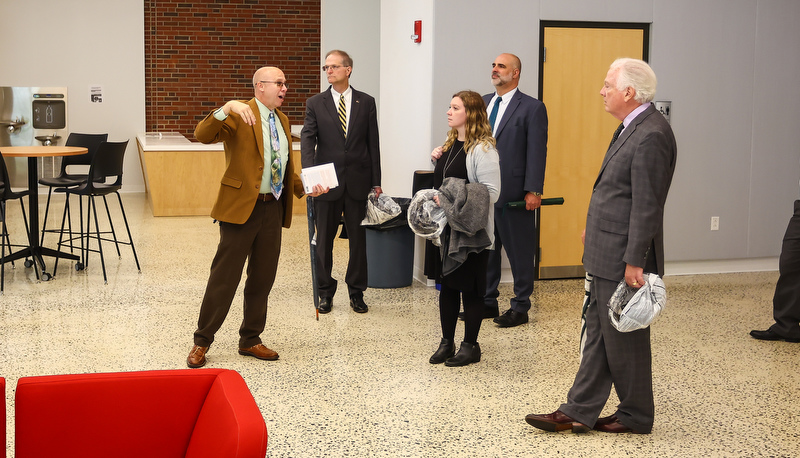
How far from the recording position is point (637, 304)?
126 inches

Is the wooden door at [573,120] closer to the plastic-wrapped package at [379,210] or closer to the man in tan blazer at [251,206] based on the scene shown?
the plastic-wrapped package at [379,210]

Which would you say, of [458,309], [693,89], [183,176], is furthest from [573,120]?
[183,176]

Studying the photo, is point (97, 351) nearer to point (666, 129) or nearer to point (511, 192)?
point (511, 192)

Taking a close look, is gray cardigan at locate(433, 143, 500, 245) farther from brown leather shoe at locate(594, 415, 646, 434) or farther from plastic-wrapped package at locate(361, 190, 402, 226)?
plastic-wrapped package at locate(361, 190, 402, 226)

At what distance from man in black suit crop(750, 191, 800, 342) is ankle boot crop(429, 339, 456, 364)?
6.61 ft

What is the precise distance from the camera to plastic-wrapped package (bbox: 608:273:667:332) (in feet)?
10.4

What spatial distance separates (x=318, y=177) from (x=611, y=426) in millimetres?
2136

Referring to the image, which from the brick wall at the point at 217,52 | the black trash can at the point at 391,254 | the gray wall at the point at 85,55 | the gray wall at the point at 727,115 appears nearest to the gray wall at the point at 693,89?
the gray wall at the point at 727,115

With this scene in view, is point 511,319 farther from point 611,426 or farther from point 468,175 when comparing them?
point 611,426

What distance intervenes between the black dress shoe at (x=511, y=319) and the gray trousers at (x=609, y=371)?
170 cm

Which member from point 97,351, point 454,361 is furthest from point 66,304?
point 454,361

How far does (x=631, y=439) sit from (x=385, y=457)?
1085 mm

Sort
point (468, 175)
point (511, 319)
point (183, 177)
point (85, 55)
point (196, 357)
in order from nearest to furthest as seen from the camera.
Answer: point (468, 175), point (196, 357), point (511, 319), point (183, 177), point (85, 55)

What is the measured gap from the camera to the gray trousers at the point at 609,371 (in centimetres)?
341
